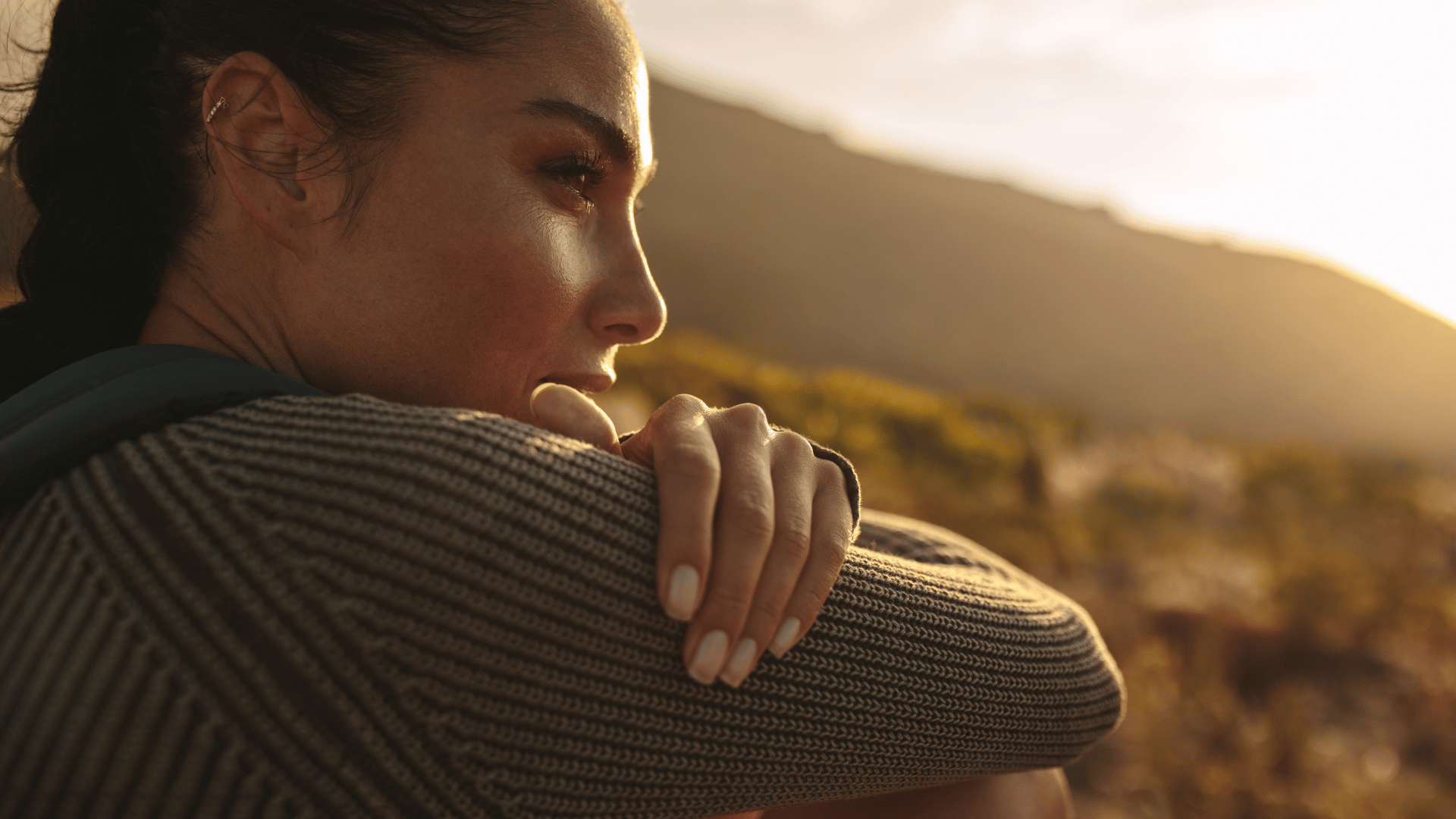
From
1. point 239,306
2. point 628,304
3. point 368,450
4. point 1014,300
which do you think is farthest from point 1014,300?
point 368,450

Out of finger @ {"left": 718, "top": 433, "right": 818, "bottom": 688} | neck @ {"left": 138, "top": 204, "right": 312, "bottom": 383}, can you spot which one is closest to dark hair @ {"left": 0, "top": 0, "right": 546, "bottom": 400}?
neck @ {"left": 138, "top": 204, "right": 312, "bottom": 383}

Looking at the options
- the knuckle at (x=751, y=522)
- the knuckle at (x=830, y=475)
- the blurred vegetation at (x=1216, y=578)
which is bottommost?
the blurred vegetation at (x=1216, y=578)

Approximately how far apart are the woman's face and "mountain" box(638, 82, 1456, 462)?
2335cm

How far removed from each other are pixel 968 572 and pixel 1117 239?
46690 millimetres

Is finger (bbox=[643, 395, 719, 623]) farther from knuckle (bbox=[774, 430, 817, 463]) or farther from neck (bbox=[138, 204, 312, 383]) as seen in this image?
neck (bbox=[138, 204, 312, 383])

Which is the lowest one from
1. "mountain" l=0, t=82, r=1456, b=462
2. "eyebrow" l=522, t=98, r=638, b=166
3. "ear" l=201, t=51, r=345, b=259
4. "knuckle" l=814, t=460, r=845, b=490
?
"mountain" l=0, t=82, r=1456, b=462

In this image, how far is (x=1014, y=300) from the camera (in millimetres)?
37062

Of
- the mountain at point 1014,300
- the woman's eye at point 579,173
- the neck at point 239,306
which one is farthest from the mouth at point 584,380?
the mountain at point 1014,300

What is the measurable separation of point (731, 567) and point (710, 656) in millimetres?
108

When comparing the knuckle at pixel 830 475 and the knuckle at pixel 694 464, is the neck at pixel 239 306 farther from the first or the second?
the knuckle at pixel 830 475

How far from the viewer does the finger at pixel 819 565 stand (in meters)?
1.00

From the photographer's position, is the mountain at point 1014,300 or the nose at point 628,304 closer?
the nose at point 628,304

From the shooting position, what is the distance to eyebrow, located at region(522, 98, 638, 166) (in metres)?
1.30

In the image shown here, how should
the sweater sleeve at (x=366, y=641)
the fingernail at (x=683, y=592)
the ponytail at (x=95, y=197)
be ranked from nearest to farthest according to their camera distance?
the sweater sleeve at (x=366, y=641)
the fingernail at (x=683, y=592)
the ponytail at (x=95, y=197)
